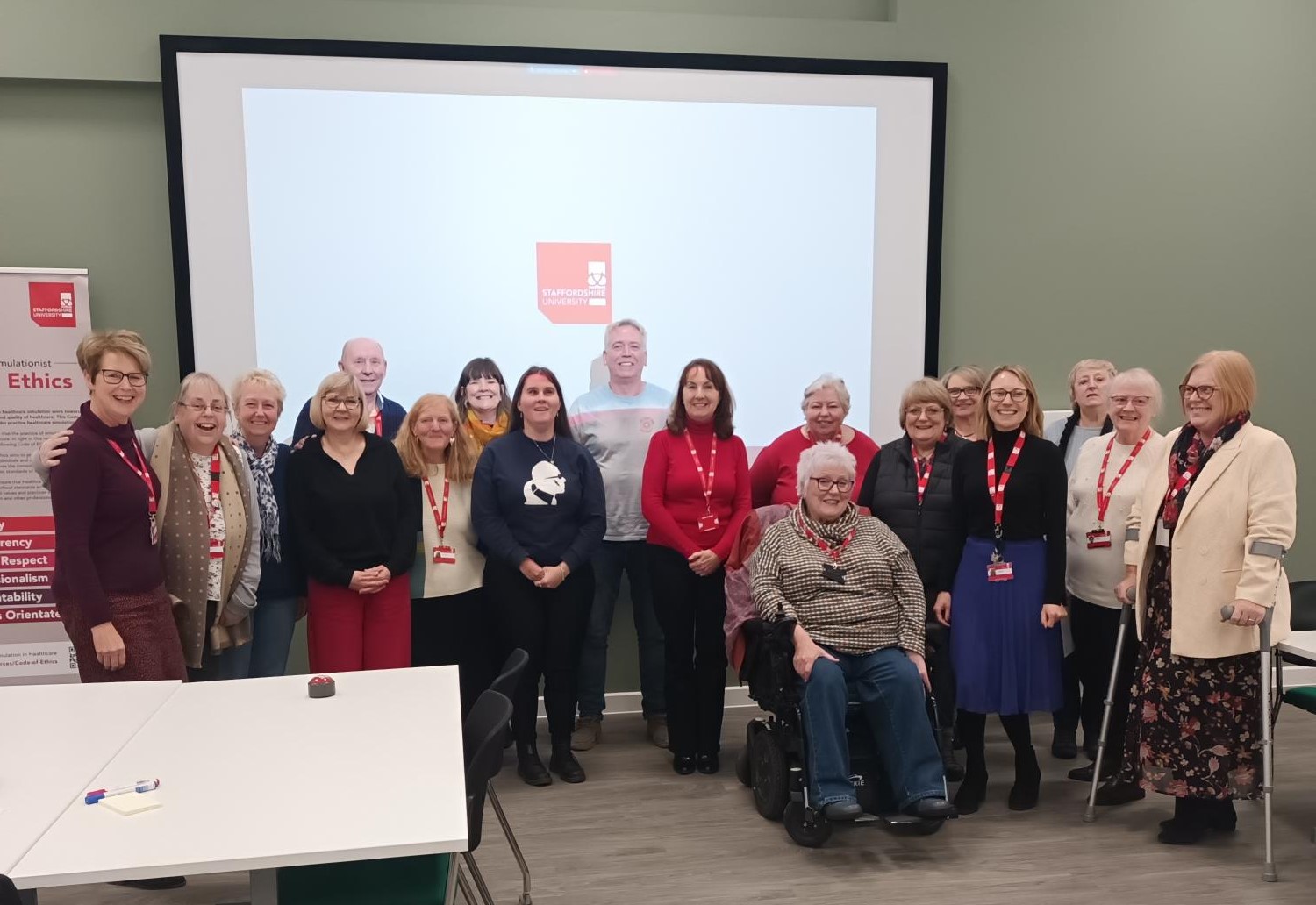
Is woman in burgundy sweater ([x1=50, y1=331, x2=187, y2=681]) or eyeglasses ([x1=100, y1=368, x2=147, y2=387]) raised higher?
eyeglasses ([x1=100, y1=368, x2=147, y2=387])

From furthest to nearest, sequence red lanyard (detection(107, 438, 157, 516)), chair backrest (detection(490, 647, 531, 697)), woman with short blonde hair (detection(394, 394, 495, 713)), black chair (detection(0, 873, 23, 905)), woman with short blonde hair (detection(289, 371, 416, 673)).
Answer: woman with short blonde hair (detection(394, 394, 495, 713))
woman with short blonde hair (detection(289, 371, 416, 673))
red lanyard (detection(107, 438, 157, 516))
chair backrest (detection(490, 647, 531, 697))
black chair (detection(0, 873, 23, 905))

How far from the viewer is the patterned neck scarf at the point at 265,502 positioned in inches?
135

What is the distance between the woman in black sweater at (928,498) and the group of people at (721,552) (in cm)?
1

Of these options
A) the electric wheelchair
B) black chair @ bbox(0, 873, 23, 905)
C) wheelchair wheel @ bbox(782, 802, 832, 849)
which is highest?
black chair @ bbox(0, 873, 23, 905)

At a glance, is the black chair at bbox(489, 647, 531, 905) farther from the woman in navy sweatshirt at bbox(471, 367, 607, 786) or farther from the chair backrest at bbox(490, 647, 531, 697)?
the woman in navy sweatshirt at bbox(471, 367, 607, 786)

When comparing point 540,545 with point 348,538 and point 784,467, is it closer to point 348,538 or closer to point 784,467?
point 348,538

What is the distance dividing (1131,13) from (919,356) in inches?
79.8

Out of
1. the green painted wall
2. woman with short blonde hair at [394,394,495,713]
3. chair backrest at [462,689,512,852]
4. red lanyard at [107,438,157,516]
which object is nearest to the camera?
chair backrest at [462,689,512,852]

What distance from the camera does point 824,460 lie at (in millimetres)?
3406

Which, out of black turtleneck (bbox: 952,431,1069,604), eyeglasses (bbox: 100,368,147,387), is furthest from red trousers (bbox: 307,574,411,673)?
black turtleneck (bbox: 952,431,1069,604)

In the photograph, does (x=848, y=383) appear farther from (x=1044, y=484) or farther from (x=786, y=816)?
(x=786, y=816)

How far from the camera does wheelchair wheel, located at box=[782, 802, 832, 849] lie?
3.18 m

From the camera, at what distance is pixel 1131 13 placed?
481cm

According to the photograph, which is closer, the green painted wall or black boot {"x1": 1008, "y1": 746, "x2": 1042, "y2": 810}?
black boot {"x1": 1008, "y1": 746, "x2": 1042, "y2": 810}
